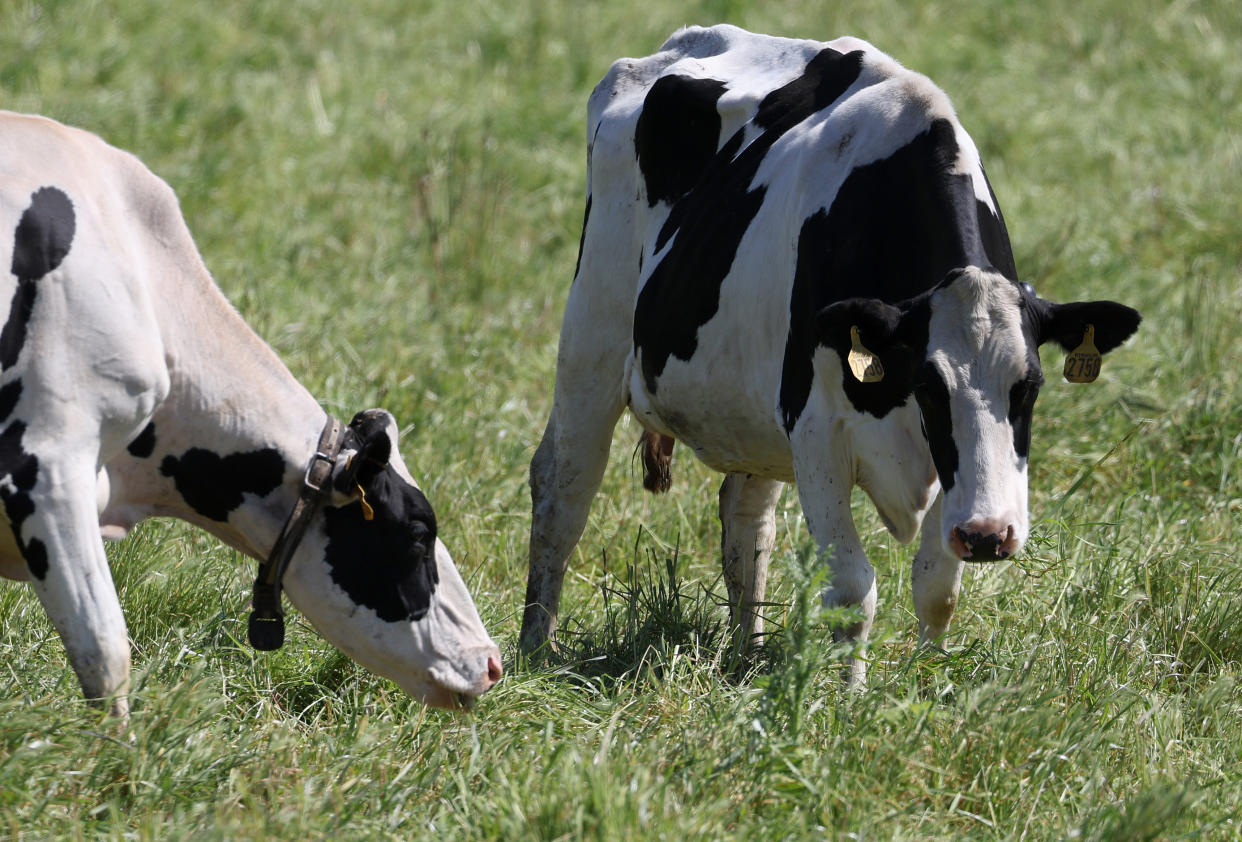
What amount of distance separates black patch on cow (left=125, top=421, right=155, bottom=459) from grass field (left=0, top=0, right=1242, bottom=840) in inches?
23.7

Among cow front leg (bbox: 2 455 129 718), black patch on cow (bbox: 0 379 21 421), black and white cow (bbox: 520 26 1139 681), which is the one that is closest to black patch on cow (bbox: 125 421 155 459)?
cow front leg (bbox: 2 455 129 718)

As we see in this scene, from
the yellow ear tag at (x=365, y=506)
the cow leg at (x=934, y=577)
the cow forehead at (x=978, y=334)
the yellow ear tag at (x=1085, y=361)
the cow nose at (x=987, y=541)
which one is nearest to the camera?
the cow nose at (x=987, y=541)

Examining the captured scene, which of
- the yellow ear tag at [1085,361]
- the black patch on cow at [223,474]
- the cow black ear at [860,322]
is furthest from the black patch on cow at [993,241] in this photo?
the black patch on cow at [223,474]

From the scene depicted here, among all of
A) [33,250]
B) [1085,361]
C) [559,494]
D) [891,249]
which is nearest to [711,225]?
[891,249]

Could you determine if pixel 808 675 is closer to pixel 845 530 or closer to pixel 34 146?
pixel 845 530

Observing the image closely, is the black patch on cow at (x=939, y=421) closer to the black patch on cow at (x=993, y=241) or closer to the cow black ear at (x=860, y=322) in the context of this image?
the cow black ear at (x=860, y=322)

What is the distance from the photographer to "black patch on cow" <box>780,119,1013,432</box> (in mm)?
4020

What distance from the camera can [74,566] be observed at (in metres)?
3.54

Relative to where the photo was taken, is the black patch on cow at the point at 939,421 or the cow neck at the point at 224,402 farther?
the cow neck at the point at 224,402

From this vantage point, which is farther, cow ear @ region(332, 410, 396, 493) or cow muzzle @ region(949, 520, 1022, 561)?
cow ear @ region(332, 410, 396, 493)

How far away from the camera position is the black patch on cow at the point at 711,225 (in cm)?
486

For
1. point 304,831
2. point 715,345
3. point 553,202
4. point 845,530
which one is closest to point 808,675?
point 845,530

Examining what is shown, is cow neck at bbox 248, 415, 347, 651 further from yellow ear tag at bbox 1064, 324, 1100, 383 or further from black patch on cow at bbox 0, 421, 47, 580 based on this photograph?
yellow ear tag at bbox 1064, 324, 1100, 383

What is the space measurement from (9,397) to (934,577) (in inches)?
98.8
